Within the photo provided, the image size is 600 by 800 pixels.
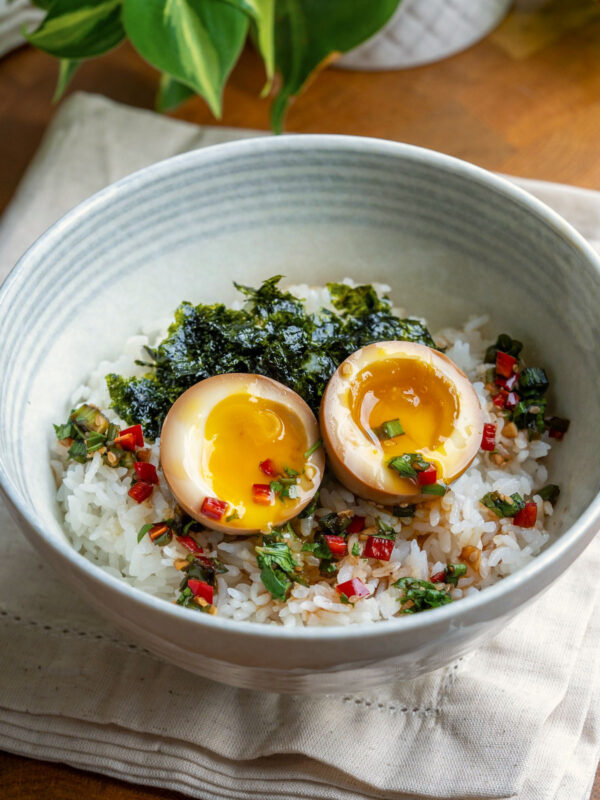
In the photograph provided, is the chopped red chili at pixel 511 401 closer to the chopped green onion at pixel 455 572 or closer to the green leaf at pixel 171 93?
the chopped green onion at pixel 455 572

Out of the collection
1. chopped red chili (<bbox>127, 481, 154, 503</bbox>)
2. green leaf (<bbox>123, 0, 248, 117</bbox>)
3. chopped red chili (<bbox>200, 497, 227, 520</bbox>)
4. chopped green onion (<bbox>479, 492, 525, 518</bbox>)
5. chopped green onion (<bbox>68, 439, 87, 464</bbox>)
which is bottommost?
chopped green onion (<bbox>68, 439, 87, 464</bbox>)

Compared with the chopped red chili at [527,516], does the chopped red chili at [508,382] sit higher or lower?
higher

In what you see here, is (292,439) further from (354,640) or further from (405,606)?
(354,640)

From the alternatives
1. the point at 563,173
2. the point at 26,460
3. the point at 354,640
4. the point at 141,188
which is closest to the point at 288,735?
the point at 354,640

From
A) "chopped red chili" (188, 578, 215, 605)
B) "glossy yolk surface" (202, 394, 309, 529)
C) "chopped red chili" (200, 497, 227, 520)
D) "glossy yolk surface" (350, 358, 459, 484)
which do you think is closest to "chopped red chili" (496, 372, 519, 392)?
"glossy yolk surface" (350, 358, 459, 484)

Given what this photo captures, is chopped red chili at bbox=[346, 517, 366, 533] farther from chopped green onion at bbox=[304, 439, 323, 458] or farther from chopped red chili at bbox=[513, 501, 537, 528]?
chopped red chili at bbox=[513, 501, 537, 528]

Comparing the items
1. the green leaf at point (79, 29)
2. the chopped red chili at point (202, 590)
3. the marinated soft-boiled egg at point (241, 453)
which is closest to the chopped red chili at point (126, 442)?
the marinated soft-boiled egg at point (241, 453)

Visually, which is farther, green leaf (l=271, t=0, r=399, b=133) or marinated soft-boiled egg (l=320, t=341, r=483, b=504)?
green leaf (l=271, t=0, r=399, b=133)
